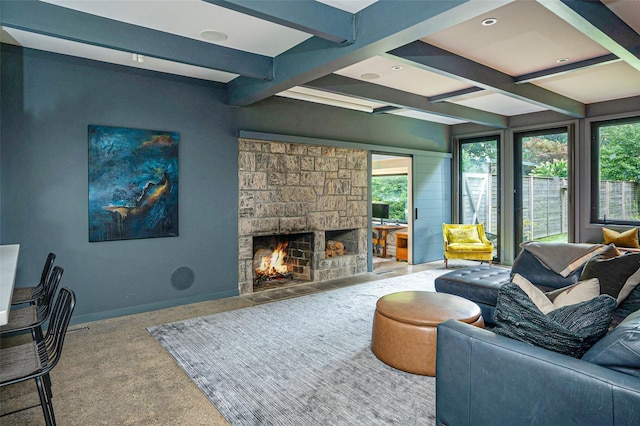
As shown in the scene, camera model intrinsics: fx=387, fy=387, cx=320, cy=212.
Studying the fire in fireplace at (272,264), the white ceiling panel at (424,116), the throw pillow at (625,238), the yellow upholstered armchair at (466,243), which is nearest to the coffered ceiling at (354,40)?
the white ceiling panel at (424,116)

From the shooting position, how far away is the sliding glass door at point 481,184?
7.34 metres

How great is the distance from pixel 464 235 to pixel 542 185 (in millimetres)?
1614

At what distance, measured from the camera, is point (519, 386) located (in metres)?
1.59

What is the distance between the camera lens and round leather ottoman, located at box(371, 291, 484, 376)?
277cm

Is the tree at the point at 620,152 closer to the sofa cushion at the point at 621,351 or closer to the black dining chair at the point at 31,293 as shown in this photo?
the sofa cushion at the point at 621,351

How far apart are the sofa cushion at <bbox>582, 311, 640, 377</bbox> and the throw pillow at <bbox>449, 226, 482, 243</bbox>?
535 cm

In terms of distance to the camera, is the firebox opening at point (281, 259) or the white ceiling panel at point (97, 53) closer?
the white ceiling panel at point (97, 53)

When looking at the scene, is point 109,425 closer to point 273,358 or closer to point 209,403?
point 209,403

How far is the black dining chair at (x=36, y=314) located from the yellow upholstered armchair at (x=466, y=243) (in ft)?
18.8

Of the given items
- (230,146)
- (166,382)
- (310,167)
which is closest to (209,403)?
(166,382)

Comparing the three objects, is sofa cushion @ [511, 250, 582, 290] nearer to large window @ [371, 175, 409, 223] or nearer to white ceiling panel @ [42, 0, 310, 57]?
white ceiling panel @ [42, 0, 310, 57]

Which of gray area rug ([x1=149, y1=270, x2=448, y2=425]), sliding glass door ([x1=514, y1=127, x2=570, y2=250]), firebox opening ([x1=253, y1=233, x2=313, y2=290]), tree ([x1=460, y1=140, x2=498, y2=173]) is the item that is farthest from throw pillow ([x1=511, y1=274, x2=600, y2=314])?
tree ([x1=460, y1=140, x2=498, y2=173])

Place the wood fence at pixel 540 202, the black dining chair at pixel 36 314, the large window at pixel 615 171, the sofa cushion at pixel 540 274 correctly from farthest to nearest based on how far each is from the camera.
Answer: the wood fence at pixel 540 202 < the large window at pixel 615 171 < the sofa cushion at pixel 540 274 < the black dining chair at pixel 36 314

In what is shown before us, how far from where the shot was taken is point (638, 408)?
131 cm
